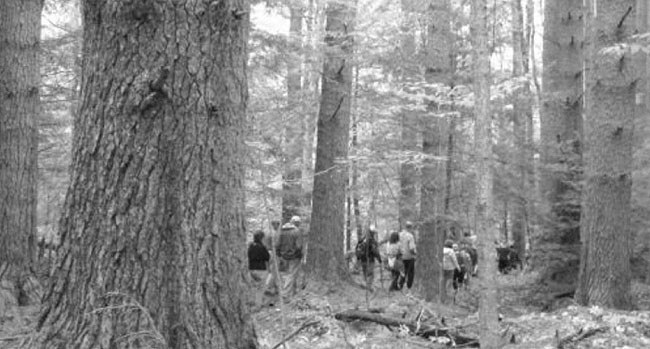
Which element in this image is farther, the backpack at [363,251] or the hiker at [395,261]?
the hiker at [395,261]

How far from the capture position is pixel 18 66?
8.53m

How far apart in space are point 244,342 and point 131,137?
125 cm

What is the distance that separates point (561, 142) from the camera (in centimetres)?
1339

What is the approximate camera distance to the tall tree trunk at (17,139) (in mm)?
8422

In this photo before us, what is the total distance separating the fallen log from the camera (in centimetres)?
685

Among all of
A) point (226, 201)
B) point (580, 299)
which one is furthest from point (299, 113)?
point (226, 201)

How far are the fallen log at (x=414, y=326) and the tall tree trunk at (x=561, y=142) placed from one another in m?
6.10

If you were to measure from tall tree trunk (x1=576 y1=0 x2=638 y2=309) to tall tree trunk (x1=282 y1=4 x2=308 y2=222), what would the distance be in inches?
200

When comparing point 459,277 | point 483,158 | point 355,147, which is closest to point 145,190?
point 483,158

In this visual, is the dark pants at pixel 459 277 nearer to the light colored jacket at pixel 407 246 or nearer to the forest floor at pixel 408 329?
the light colored jacket at pixel 407 246

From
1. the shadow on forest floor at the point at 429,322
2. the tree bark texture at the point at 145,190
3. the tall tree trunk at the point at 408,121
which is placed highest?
the tall tree trunk at the point at 408,121

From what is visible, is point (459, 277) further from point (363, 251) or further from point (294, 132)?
point (294, 132)

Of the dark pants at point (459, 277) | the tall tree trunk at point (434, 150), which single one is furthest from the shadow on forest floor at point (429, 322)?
the dark pants at point (459, 277)

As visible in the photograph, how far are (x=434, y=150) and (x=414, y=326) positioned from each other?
6.08 m
